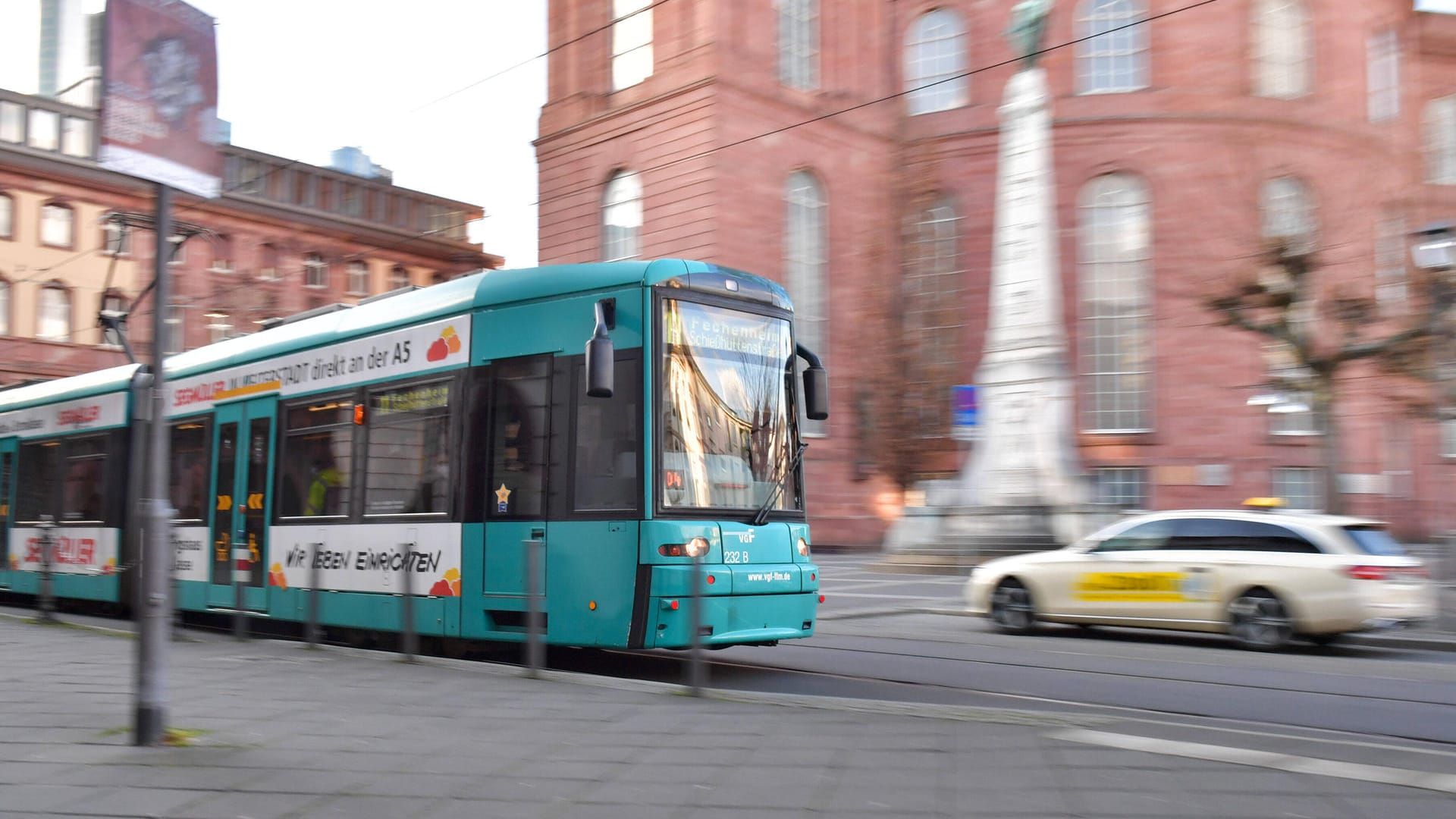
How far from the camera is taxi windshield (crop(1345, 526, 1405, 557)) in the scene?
12.8m

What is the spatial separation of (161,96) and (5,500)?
1612 centimetres

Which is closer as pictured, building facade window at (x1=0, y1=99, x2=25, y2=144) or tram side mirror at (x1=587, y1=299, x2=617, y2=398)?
tram side mirror at (x1=587, y1=299, x2=617, y2=398)

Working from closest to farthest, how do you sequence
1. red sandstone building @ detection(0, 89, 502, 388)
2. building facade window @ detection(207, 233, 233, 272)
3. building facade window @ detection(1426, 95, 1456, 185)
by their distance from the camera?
1. red sandstone building @ detection(0, 89, 502, 388)
2. building facade window @ detection(1426, 95, 1456, 185)
3. building facade window @ detection(207, 233, 233, 272)

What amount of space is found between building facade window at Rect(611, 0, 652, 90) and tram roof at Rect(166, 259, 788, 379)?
1267 inches

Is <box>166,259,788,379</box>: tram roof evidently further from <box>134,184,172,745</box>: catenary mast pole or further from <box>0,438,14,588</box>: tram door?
<box>0,438,14,588</box>: tram door

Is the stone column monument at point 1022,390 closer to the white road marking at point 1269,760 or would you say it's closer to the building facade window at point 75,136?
the white road marking at point 1269,760

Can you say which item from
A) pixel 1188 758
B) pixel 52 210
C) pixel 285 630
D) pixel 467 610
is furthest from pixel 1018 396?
pixel 52 210

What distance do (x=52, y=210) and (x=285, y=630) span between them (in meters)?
43.0

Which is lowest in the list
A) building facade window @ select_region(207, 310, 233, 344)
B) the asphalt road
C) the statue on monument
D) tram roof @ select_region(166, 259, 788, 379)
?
the asphalt road

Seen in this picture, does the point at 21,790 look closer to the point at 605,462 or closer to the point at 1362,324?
the point at 605,462

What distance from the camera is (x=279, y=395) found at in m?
13.7

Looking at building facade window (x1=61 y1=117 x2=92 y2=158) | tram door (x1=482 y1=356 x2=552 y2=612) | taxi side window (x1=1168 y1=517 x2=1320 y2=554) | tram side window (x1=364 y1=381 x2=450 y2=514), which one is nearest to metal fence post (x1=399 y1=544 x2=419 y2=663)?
tram side window (x1=364 y1=381 x2=450 y2=514)

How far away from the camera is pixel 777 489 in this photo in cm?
1053

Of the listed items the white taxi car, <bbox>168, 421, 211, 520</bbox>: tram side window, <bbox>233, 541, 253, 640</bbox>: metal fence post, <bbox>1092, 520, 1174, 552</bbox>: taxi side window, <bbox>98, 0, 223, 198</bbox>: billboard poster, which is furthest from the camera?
<bbox>168, 421, 211, 520</bbox>: tram side window
